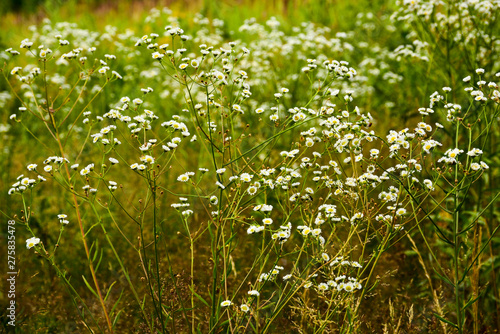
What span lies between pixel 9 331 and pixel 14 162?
2.49m

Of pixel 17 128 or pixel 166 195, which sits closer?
pixel 166 195

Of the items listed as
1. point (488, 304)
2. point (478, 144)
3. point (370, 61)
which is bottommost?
point (488, 304)

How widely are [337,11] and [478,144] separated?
16.7 ft

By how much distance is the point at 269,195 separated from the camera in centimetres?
366

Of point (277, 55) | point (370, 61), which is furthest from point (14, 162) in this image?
point (370, 61)

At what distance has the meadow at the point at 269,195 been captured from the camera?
2.16 m

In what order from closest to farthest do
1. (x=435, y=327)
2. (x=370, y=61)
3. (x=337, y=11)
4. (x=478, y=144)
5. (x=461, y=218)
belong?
(x=435, y=327)
(x=461, y=218)
(x=478, y=144)
(x=370, y=61)
(x=337, y=11)

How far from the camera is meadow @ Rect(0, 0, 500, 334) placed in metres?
2.16

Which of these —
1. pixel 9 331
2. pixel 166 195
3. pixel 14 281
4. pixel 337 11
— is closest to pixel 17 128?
pixel 166 195

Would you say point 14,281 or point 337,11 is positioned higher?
point 337,11

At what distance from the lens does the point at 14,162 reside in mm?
4719

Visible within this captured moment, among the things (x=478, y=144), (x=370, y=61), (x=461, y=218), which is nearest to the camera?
(x=461, y=218)

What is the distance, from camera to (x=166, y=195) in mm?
4020

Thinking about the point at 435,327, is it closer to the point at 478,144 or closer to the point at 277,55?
the point at 478,144
